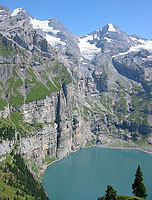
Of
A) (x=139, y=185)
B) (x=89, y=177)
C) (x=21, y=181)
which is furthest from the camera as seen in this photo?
(x=89, y=177)

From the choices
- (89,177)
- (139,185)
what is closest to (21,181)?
(89,177)

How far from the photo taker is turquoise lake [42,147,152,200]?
131375mm

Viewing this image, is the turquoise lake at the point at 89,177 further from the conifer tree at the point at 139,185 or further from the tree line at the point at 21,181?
the conifer tree at the point at 139,185

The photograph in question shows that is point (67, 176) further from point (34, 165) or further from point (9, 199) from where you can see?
point (9, 199)

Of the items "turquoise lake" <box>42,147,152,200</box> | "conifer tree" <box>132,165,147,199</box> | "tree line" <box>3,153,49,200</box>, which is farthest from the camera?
"turquoise lake" <box>42,147,152,200</box>

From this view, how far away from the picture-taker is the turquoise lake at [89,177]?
131m

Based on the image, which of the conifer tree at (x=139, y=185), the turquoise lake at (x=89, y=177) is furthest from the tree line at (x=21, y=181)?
the conifer tree at (x=139, y=185)

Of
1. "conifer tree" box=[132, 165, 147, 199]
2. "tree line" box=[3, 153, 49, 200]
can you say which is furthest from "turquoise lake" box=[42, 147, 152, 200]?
"conifer tree" box=[132, 165, 147, 199]

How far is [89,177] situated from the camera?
514 ft

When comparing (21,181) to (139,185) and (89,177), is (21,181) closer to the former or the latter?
(89,177)

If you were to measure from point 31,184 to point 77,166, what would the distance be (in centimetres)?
6778

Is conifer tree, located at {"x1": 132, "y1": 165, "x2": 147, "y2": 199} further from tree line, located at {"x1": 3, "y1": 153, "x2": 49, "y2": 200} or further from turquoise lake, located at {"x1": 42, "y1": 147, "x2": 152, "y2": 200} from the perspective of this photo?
turquoise lake, located at {"x1": 42, "y1": 147, "x2": 152, "y2": 200}

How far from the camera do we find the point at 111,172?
Answer: 16912cm

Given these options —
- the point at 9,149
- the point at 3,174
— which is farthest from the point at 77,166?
the point at 3,174
